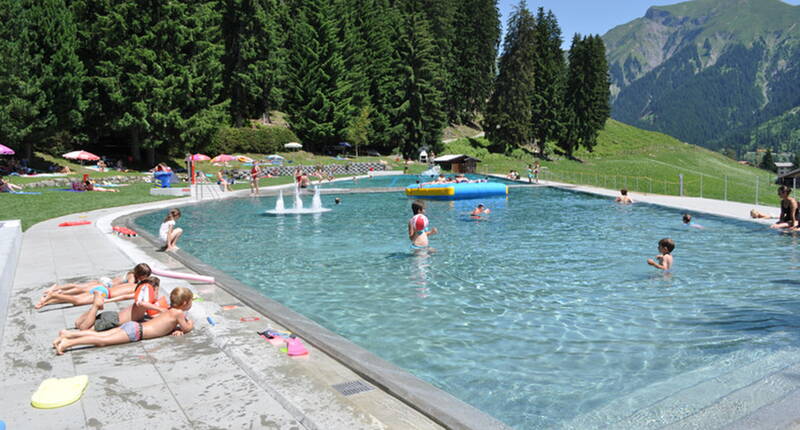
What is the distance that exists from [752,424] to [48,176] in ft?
120

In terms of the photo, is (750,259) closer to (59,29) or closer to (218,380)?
(218,380)

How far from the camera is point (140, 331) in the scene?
6328 mm

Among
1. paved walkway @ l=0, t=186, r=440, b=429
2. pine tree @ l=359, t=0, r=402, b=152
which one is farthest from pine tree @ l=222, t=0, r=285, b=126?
paved walkway @ l=0, t=186, r=440, b=429

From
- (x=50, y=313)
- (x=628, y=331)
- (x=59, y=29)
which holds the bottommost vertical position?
(x=628, y=331)

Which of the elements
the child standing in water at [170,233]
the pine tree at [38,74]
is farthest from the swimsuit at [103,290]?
the pine tree at [38,74]

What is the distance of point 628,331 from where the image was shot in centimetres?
838

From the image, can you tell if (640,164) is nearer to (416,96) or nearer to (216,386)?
(416,96)

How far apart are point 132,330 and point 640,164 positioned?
85093 mm

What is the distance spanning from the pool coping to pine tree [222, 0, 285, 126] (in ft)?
163

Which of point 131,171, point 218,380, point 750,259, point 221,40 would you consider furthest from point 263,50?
point 218,380

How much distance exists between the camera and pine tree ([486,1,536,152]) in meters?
74.1

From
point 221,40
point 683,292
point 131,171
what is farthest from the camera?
point 221,40

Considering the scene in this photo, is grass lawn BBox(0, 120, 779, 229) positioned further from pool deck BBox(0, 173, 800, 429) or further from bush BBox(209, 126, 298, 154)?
pool deck BBox(0, 173, 800, 429)

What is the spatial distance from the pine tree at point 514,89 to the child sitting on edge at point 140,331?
229 feet
